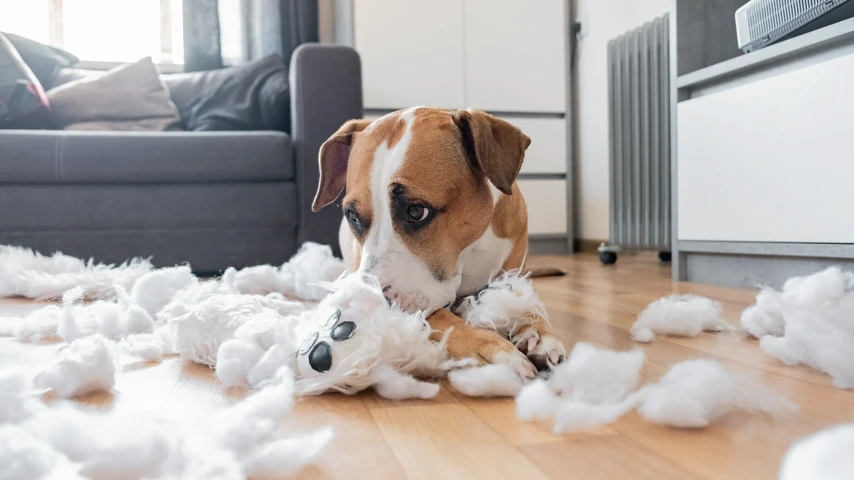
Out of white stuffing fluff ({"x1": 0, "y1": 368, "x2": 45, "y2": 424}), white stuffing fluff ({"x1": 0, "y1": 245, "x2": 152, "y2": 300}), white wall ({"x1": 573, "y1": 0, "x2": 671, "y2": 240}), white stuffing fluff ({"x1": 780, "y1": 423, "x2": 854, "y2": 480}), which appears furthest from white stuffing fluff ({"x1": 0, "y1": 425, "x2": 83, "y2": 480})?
white wall ({"x1": 573, "y1": 0, "x2": 671, "y2": 240})

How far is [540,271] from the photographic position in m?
→ 2.58

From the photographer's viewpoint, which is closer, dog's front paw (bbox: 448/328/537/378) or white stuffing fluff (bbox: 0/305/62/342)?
dog's front paw (bbox: 448/328/537/378)

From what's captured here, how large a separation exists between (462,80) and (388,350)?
3255 mm

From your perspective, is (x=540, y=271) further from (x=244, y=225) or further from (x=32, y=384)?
(x=32, y=384)

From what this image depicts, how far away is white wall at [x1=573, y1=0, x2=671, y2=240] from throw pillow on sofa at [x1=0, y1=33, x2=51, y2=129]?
2995mm

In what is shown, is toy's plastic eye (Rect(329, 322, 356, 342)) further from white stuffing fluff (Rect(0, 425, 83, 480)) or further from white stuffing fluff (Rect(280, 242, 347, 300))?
white stuffing fluff (Rect(280, 242, 347, 300))

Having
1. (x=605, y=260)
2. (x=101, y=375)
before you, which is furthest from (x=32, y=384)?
(x=605, y=260)

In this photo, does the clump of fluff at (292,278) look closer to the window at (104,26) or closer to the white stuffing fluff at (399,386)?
the white stuffing fluff at (399,386)

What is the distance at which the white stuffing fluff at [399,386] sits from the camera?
0.84 meters

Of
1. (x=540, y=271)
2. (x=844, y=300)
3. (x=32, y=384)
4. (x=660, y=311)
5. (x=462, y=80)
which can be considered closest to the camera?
(x=32, y=384)

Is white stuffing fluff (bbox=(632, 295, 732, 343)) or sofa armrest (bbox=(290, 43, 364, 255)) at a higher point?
sofa armrest (bbox=(290, 43, 364, 255))

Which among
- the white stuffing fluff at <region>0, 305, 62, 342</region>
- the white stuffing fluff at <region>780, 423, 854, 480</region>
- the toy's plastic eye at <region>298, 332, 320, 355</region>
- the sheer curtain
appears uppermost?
the sheer curtain

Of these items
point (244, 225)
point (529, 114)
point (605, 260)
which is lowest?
point (605, 260)

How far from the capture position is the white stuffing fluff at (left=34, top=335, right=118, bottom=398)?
853 millimetres
